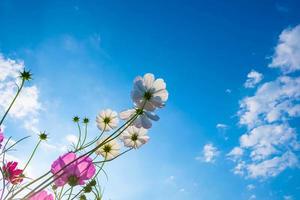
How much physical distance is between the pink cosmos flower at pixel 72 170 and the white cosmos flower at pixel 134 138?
35cm

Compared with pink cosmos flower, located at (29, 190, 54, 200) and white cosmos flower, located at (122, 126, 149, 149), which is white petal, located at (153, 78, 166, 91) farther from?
pink cosmos flower, located at (29, 190, 54, 200)

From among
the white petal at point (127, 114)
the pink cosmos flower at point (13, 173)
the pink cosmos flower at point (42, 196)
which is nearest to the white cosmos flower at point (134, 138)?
the white petal at point (127, 114)

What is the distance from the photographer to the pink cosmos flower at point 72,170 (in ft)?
2.61

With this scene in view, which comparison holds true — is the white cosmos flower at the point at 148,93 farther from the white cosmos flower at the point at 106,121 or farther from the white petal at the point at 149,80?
the white cosmos flower at the point at 106,121

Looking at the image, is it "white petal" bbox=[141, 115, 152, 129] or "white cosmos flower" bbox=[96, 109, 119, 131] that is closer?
"white petal" bbox=[141, 115, 152, 129]

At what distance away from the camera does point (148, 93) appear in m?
1.10

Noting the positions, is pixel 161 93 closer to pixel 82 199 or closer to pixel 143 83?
pixel 143 83

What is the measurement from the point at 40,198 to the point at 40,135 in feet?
2.55

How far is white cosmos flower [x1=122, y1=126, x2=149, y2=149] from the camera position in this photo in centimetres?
120

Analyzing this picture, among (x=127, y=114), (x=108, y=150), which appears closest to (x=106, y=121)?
(x=108, y=150)

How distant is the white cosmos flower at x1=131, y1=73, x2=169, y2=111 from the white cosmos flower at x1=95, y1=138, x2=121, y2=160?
25 cm

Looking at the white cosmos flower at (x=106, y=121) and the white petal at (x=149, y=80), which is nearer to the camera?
the white petal at (x=149, y=80)

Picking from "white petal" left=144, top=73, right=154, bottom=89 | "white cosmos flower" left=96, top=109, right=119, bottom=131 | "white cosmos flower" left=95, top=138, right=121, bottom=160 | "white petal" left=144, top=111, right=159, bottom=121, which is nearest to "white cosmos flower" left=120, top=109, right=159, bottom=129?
"white petal" left=144, top=111, right=159, bottom=121

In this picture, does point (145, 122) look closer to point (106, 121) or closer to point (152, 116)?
point (152, 116)
